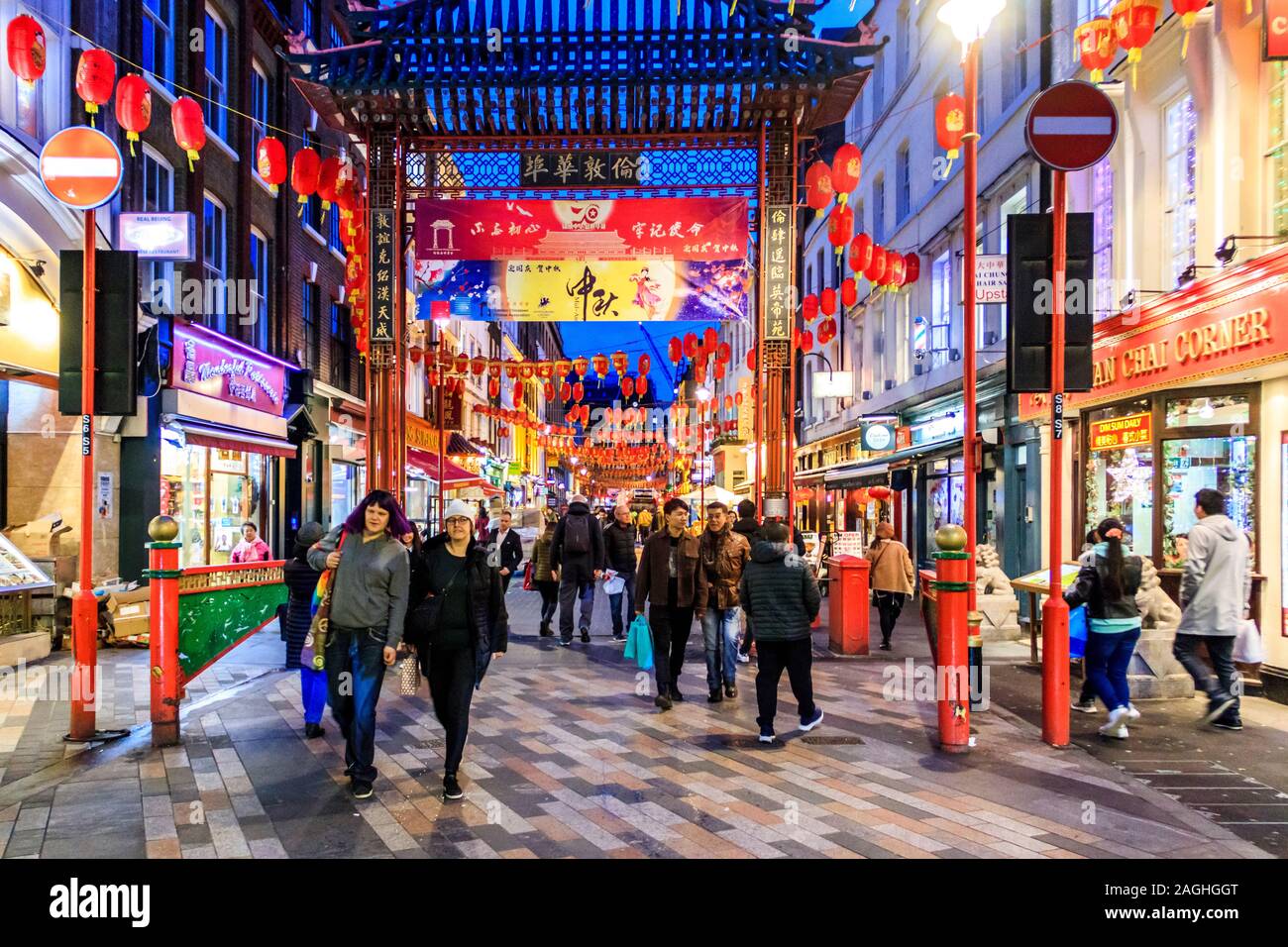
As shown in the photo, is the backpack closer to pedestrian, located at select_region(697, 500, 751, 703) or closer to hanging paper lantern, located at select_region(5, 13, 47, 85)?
pedestrian, located at select_region(697, 500, 751, 703)

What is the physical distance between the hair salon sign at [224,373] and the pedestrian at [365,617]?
34.2 ft

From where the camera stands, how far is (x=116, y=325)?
7.48 meters

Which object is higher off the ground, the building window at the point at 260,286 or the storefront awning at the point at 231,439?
the building window at the point at 260,286

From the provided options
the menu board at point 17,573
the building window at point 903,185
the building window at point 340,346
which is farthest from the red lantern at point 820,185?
the building window at point 340,346

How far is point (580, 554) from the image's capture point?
504 inches

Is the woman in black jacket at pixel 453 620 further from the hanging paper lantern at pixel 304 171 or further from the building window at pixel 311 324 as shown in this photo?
the building window at pixel 311 324

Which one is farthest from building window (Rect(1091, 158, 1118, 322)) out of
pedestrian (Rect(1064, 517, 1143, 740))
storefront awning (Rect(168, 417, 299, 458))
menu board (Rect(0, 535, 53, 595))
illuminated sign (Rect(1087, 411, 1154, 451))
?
storefront awning (Rect(168, 417, 299, 458))

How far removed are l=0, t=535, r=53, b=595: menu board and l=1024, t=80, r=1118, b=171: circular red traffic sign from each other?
11193 mm

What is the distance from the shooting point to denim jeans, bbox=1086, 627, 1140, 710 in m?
7.62

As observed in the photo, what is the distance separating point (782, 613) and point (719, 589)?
1412 millimetres

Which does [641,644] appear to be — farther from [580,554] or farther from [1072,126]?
[1072,126]

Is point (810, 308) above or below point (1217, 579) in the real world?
above

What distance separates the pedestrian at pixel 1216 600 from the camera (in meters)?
7.69

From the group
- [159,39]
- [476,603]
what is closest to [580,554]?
[476,603]
